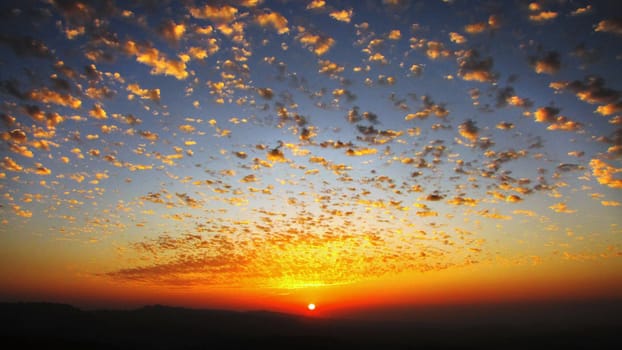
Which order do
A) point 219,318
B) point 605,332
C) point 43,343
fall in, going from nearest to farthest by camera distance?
point 43,343
point 605,332
point 219,318

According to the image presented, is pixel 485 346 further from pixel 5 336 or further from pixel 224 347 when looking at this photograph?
pixel 5 336

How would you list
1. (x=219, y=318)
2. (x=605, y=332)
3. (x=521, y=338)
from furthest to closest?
(x=219, y=318)
(x=605, y=332)
(x=521, y=338)

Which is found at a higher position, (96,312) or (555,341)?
(96,312)

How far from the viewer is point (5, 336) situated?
4921 inches

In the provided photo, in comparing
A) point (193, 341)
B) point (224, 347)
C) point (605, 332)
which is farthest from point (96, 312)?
point (605, 332)

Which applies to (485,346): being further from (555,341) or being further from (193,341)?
(193,341)

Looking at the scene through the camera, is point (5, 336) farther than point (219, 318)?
No

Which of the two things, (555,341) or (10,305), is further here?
(10,305)

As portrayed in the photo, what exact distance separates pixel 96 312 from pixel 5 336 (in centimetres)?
4468

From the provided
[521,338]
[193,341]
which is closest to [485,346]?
[521,338]

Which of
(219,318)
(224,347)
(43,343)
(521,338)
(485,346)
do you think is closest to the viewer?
(43,343)

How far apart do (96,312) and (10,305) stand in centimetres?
4230

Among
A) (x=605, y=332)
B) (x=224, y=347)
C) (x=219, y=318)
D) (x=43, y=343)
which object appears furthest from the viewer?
(x=219, y=318)

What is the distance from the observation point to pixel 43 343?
115188mm
